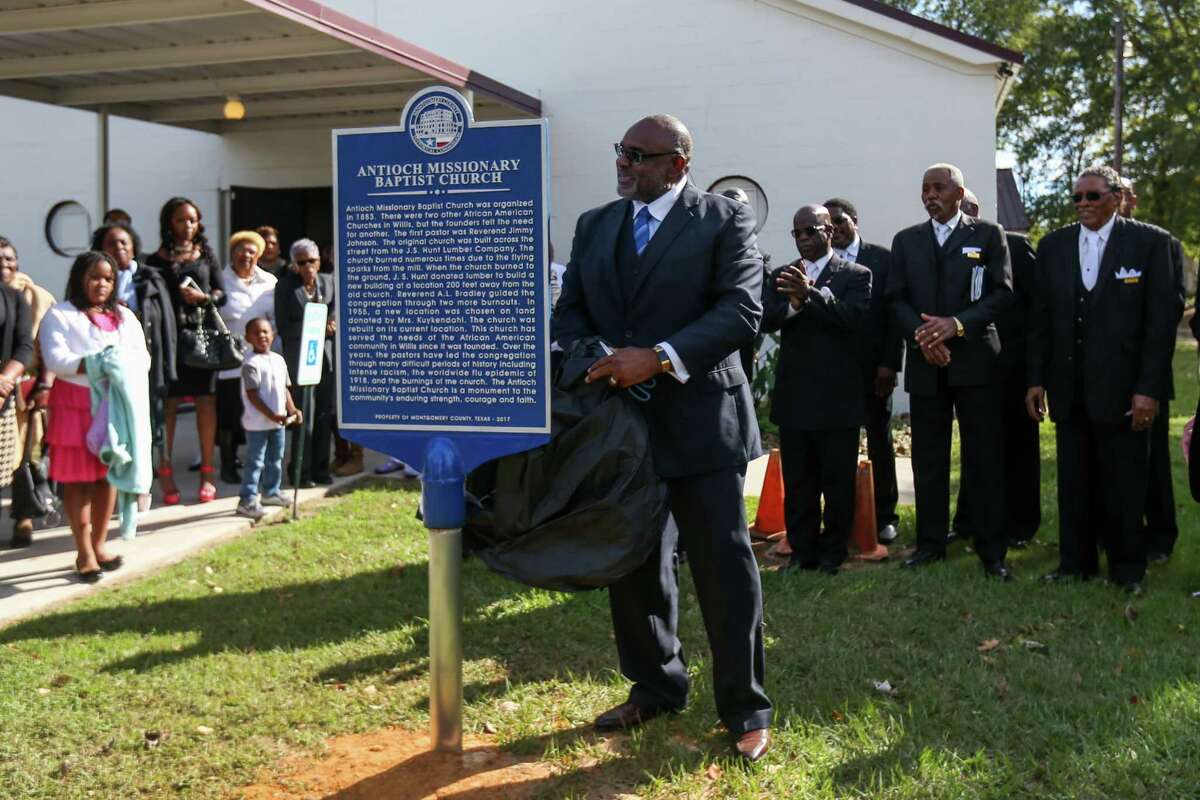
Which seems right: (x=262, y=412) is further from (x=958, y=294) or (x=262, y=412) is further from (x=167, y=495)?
(x=958, y=294)

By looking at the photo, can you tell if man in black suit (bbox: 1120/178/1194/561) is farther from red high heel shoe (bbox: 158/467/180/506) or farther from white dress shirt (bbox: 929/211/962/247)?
red high heel shoe (bbox: 158/467/180/506)

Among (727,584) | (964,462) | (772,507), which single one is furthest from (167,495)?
(727,584)

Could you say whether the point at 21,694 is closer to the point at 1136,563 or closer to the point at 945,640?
the point at 945,640

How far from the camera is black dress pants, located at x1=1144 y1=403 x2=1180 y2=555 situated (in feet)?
23.5

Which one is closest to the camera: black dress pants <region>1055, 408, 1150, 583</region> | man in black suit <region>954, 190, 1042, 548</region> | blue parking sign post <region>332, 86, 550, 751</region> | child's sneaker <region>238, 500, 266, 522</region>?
blue parking sign post <region>332, 86, 550, 751</region>

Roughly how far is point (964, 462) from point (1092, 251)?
53.8 inches

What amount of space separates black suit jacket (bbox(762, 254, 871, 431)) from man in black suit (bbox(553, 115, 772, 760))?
2482 mm

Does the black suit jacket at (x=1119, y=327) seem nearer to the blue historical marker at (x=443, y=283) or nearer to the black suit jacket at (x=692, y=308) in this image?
the black suit jacket at (x=692, y=308)

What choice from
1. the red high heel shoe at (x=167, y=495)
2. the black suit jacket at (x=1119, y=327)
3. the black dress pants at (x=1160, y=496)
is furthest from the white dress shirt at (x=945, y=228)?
the red high heel shoe at (x=167, y=495)

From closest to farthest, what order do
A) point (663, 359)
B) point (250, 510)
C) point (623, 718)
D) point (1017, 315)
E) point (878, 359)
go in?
point (663, 359), point (623, 718), point (1017, 315), point (878, 359), point (250, 510)

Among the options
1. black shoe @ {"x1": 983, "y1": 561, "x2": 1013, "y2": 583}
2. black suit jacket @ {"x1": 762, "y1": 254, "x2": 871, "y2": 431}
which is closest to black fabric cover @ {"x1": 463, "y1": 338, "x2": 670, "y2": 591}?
black suit jacket @ {"x1": 762, "y1": 254, "x2": 871, "y2": 431}

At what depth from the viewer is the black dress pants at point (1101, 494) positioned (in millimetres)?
6406

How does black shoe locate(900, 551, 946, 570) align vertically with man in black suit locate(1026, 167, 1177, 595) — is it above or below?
below

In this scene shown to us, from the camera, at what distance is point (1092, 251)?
6492 mm
